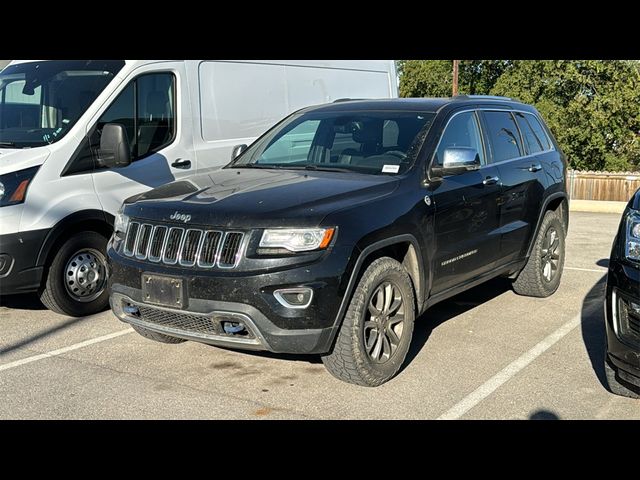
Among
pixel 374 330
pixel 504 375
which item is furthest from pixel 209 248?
pixel 504 375

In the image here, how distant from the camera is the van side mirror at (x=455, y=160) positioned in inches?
202

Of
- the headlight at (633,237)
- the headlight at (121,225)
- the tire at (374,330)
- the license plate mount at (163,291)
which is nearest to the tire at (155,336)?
the license plate mount at (163,291)

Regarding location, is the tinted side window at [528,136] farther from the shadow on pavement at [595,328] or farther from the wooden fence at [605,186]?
the wooden fence at [605,186]

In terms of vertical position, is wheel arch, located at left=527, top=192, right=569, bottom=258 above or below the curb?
above

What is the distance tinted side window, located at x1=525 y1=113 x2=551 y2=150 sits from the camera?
7.12 metres

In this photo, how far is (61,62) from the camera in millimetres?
6879

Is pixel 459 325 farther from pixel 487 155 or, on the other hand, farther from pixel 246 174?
pixel 246 174

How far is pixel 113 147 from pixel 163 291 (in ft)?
8.35

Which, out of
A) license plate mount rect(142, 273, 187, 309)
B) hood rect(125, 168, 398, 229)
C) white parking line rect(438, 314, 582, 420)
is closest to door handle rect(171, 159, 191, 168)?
hood rect(125, 168, 398, 229)

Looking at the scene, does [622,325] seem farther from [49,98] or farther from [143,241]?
[49,98]

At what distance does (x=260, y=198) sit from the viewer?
4.49 metres

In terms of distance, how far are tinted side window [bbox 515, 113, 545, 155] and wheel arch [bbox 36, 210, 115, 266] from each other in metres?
3.89

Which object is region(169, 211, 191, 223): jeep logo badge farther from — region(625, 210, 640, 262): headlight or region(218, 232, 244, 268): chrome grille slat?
region(625, 210, 640, 262): headlight

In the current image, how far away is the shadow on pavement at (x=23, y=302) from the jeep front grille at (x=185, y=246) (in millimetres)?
2603
